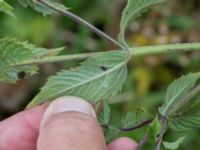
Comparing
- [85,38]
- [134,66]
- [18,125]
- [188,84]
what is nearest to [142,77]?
[134,66]

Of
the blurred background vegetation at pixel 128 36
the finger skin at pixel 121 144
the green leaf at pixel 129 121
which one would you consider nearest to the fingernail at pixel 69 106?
the green leaf at pixel 129 121

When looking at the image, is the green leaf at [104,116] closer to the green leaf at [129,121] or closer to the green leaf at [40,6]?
the green leaf at [129,121]

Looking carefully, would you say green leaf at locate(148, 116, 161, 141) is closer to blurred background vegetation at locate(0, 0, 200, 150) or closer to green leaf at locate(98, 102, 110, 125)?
green leaf at locate(98, 102, 110, 125)

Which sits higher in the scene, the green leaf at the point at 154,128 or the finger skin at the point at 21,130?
the green leaf at the point at 154,128

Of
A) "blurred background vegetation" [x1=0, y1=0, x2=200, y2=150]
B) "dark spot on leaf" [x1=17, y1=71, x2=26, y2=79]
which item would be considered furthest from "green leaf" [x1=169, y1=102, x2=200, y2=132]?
"blurred background vegetation" [x1=0, y1=0, x2=200, y2=150]

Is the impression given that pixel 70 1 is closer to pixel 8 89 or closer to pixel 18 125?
pixel 8 89

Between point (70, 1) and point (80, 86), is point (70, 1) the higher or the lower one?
the lower one

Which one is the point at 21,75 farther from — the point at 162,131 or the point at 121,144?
the point at 121,144
